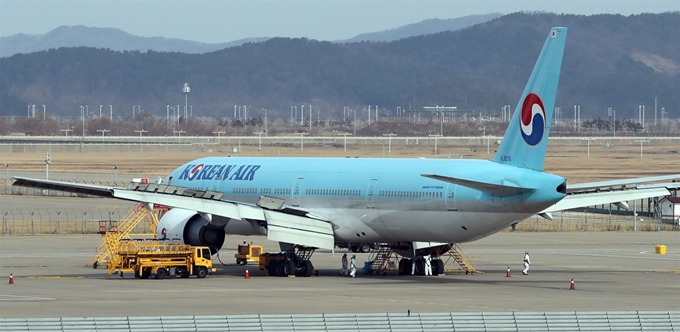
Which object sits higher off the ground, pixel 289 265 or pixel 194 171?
pixel 194 171

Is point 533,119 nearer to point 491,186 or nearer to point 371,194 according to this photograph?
point 491,186

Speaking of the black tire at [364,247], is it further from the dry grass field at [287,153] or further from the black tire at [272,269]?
the dry grass field at [287,153]

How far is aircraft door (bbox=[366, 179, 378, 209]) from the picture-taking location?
160ft

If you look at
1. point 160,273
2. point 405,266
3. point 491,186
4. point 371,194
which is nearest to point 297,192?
point 371,194

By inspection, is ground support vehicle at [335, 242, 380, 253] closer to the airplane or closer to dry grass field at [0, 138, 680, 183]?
the airplane

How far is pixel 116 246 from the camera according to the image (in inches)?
2066

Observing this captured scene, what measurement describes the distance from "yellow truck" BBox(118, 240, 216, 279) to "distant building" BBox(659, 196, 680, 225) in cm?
4254

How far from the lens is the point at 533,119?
45.3 meters

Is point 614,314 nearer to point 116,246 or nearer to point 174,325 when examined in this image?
point 174,325

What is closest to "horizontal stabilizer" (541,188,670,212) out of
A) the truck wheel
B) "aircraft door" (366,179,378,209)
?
"aircraft door" (366,179,378,209)

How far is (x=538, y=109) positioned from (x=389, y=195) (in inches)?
265

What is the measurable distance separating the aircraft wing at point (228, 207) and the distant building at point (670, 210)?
39.3m

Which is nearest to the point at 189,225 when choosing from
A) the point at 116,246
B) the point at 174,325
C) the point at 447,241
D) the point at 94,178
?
the point at 116,246

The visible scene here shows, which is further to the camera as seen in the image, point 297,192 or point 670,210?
point 670,210
